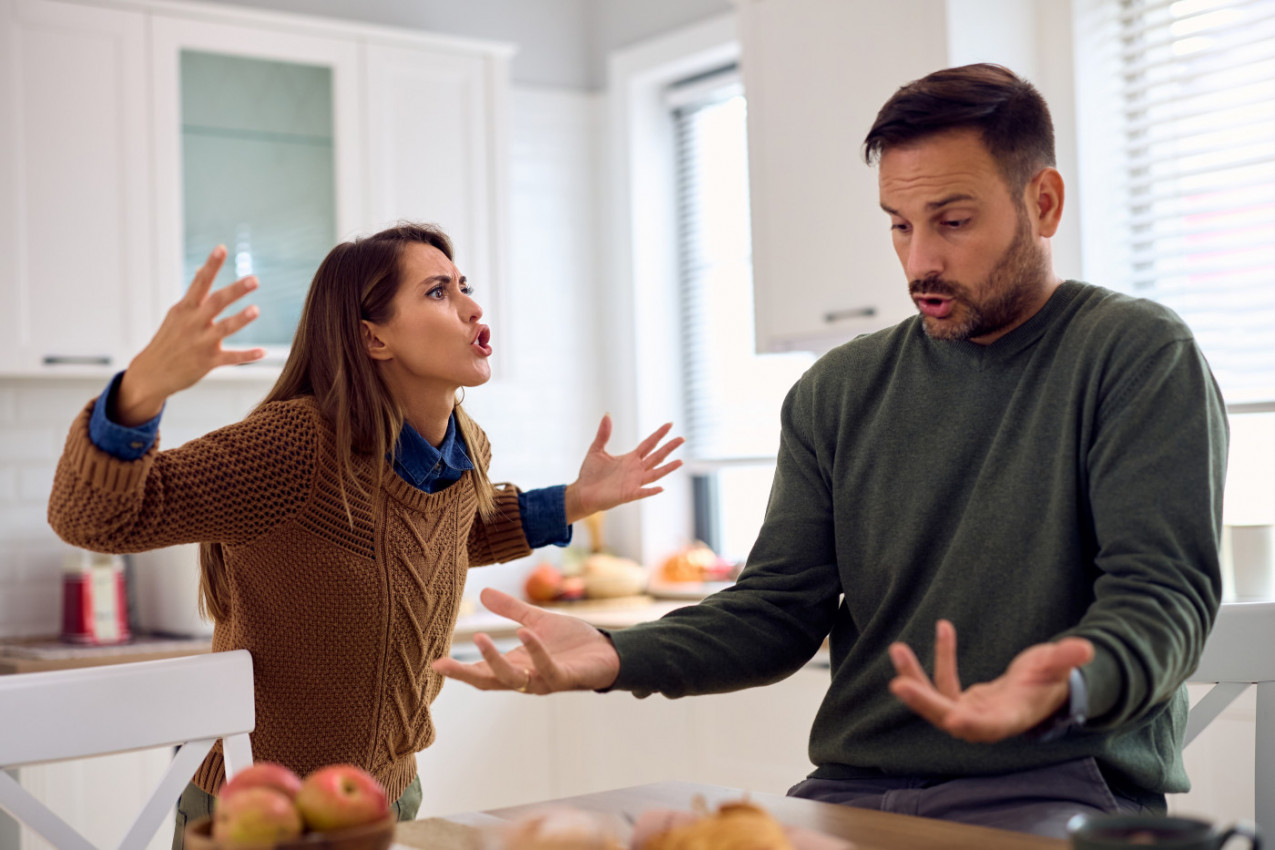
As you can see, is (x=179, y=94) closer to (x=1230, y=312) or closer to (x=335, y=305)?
(x=335, y=305)

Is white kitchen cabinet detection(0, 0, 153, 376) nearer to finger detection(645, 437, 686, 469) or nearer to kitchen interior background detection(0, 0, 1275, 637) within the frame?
kitchen interior background detection(0, 0, 1275, 637)

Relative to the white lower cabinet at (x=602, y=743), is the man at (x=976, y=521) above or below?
above

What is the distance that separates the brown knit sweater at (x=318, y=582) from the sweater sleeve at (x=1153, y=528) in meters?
1.00

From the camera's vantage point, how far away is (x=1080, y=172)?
3.13 meters

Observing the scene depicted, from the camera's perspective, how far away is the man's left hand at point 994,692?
3.63 ft

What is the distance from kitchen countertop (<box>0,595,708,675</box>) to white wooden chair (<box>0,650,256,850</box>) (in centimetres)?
124

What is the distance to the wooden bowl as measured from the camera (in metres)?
0.95

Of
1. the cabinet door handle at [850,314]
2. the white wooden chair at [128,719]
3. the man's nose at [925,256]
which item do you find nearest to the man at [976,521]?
the man's nose at [925,256]

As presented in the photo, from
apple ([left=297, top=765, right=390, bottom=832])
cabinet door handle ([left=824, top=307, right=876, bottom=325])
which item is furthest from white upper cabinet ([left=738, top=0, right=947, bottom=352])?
apple ([left=297, top=765, right=390, bottom=832])

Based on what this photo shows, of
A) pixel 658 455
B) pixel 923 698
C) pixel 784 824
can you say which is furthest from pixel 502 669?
pixel 658 455

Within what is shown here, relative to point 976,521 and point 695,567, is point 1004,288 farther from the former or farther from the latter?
point 695,567

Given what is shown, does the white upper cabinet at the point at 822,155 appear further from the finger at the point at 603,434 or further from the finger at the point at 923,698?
the finger at the point at 923,698

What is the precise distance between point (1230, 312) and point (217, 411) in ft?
8.67

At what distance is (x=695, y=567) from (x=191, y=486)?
101 inches
